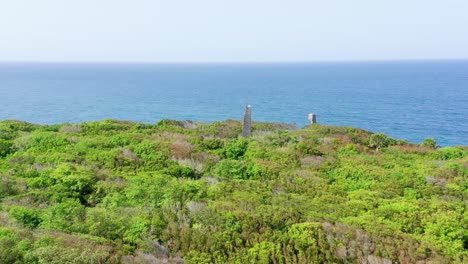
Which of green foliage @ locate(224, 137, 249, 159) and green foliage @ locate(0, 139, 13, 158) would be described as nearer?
green foliage @ locate(0, 139, 13, 158)

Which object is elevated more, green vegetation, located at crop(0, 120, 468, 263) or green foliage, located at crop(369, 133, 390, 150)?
green vegetation, located at crop(0, 120, 468, 263)

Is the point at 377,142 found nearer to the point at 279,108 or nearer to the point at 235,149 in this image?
the point at 235,149

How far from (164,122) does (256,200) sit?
1658 cm

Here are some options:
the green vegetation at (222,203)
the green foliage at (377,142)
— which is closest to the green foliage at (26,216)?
the green vegetation at (222,203)

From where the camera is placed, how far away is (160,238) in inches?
375

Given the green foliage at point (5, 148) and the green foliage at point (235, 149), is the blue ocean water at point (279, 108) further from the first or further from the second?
the green foliage at point (5, 148)

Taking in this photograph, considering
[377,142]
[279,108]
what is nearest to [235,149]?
[377,142]

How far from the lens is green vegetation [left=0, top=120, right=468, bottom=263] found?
9.03m

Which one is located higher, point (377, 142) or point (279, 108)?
point (377, 142)

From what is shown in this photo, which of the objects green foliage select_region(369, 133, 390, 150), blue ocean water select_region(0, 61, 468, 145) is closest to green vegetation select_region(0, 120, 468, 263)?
green foliage select_region(369, 133, 390, 150)

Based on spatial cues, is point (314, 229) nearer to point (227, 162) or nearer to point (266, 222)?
point (266, 222)

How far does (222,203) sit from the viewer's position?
37.0ft

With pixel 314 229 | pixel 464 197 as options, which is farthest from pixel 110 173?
pixel 464 197

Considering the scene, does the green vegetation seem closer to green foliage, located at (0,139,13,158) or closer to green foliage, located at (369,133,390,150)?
green foliage, located at (0,139,13,158)
